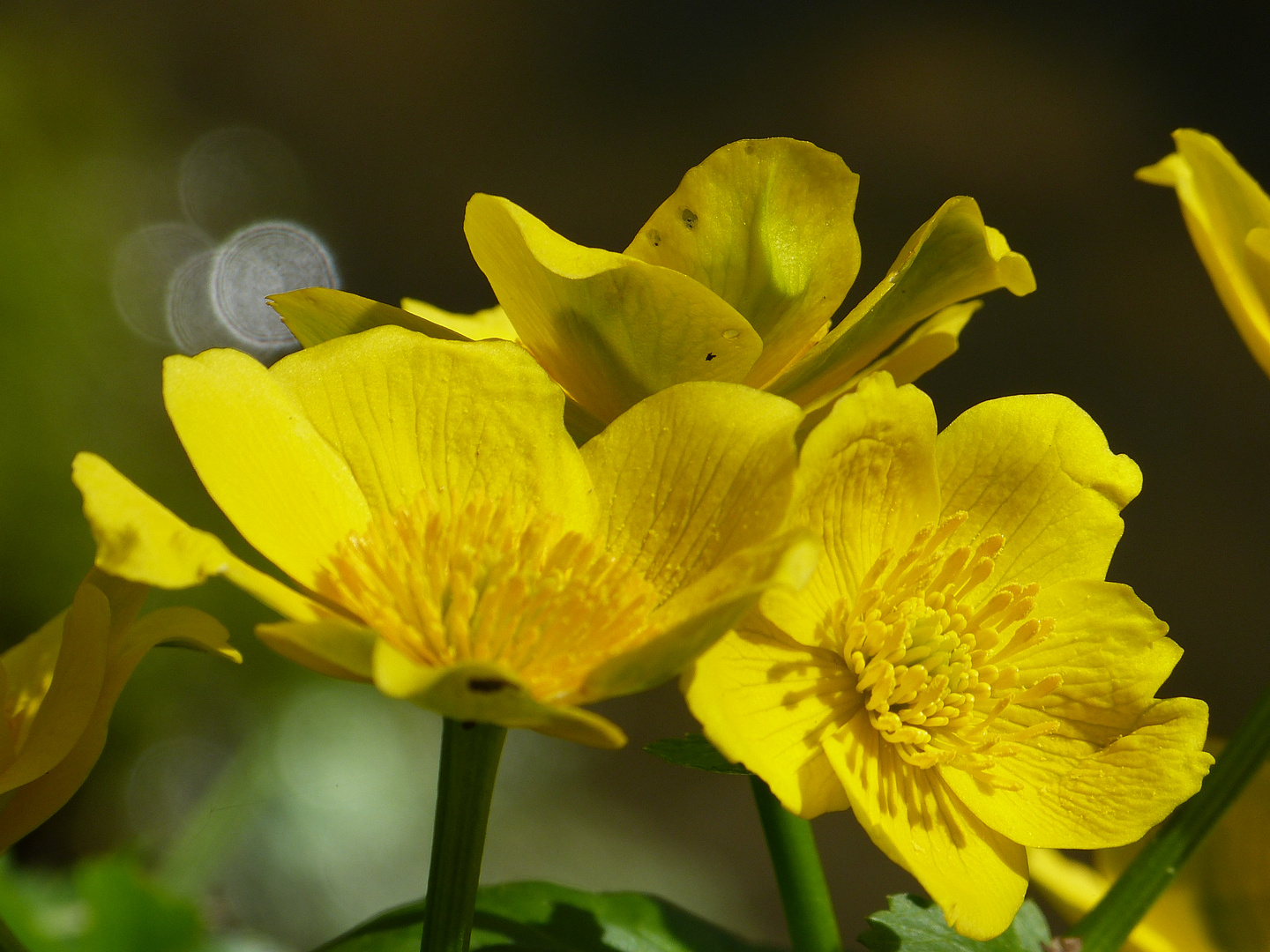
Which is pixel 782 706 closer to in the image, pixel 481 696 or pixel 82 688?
pixel 481 696

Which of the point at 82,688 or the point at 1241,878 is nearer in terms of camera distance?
the point at 82,688

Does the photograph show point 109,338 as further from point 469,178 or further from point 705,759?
point 705,759

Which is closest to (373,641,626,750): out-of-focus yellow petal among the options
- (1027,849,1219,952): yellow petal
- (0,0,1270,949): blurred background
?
(1027,849,1219,952): yellow petal

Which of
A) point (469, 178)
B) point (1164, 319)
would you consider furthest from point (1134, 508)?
point (469, 178)

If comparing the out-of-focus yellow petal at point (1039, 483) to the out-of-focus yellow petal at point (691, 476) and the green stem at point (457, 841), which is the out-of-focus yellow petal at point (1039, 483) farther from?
the green stem at point (457, 841)

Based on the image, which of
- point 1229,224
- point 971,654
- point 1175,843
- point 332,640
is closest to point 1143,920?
point 1175,843

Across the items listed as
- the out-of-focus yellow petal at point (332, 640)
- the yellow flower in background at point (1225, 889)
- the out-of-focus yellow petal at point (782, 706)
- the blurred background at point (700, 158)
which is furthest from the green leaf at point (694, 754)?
the blurred background at point (700, 158)
